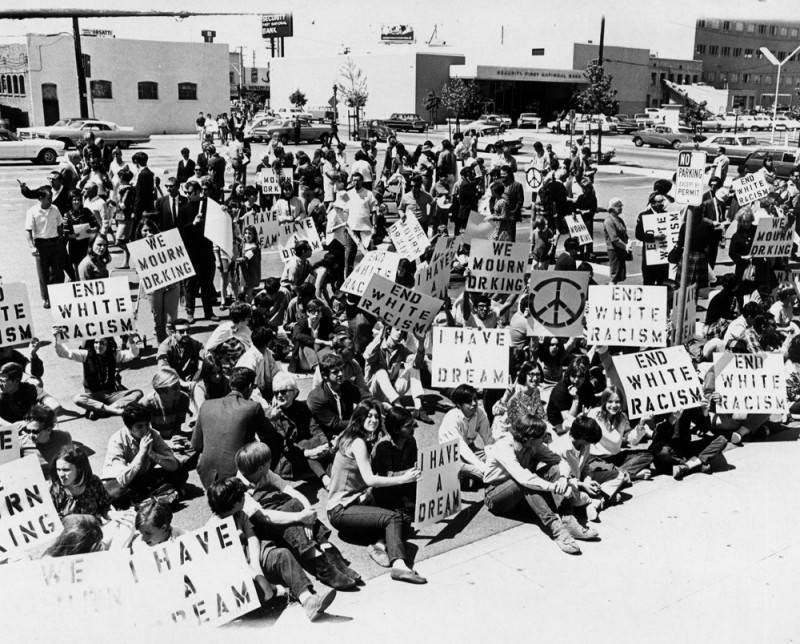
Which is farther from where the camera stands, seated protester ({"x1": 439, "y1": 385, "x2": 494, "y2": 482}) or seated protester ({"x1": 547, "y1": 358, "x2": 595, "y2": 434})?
seated protester ({"x1": 547, "y1": 358, "x2": 595, "y2": 434})

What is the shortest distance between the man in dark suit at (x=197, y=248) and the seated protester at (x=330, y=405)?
483 centimetres

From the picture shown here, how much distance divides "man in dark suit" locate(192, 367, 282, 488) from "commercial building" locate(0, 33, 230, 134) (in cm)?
4833

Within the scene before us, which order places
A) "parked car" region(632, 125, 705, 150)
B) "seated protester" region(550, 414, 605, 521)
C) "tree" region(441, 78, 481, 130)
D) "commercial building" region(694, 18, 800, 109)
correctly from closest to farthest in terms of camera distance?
"seated protester" region(550, 414, 605, 521)
"parked car" region(632, 125, 705, 150)
"tree" region(441, 78, 481, 130)
"commercial building" region(694, 18, 800, 109)

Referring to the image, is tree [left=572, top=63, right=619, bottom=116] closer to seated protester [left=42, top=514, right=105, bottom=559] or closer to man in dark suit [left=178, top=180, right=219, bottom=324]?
man in dark suit [left=178, top=180, right=219, bottom=324]

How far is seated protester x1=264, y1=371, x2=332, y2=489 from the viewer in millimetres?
7562

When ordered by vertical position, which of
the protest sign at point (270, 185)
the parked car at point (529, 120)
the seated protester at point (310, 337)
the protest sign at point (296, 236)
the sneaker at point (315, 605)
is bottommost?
the sneaker at point (315, 605)

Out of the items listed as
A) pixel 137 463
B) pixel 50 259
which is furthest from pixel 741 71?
pixel 137 463

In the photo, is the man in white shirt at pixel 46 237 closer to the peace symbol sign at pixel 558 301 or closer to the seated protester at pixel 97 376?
the seated protester at pixel 97 376

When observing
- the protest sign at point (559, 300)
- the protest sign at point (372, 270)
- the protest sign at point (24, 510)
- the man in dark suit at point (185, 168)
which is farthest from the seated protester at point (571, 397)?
the man in dark suit at point (185, 168)

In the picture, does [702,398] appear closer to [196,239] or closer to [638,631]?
[638,631]

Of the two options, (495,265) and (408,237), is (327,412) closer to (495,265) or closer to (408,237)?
(495,265)

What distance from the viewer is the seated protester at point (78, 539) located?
5.37m

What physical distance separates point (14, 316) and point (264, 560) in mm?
3964

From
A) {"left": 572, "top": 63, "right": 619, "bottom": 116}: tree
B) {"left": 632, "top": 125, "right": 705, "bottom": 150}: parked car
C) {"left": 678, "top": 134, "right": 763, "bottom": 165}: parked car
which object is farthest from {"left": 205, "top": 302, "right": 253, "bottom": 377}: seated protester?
{"left": 632, "top": 125, "right": 705, "bottom": 150}: parked car
